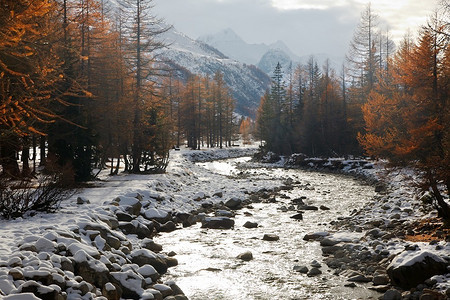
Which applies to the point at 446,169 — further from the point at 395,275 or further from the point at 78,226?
the point at 78,226

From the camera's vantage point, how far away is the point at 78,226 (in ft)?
30.4

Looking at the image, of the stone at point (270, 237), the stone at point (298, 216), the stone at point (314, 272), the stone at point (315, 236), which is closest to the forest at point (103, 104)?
the stone at point (270, 237)

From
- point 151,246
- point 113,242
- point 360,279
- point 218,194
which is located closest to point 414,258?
point 360,279

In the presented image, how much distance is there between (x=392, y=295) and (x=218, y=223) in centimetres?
801

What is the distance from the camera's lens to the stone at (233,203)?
755 inches

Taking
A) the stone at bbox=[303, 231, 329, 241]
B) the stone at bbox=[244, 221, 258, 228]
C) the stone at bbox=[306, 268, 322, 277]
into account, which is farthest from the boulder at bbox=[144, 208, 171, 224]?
the stone at bbox=[306, 268, 322, 277]

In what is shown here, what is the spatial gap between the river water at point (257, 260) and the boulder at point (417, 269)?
786 mm

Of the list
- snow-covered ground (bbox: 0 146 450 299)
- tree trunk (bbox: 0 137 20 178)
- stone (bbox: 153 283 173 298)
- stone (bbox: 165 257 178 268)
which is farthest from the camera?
stone (bbox: 165 257 178 268)

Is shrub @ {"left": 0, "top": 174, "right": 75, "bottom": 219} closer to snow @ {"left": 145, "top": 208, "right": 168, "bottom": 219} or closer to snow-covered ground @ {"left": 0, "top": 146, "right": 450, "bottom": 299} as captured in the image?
snow-covered ground @ {"left": 0, "top": 146, "right": 450, "bottom": 299}

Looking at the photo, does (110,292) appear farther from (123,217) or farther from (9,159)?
(9,159)

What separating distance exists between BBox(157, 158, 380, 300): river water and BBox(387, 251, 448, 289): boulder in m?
0.79

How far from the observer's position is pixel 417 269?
327 inches

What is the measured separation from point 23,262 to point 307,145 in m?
46.0

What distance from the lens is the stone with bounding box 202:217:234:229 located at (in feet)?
48.2
